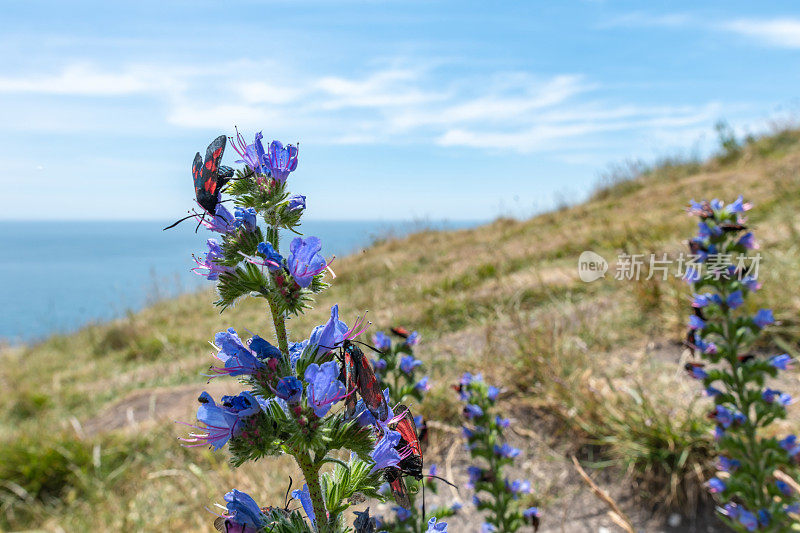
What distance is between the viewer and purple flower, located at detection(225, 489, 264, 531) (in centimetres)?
103

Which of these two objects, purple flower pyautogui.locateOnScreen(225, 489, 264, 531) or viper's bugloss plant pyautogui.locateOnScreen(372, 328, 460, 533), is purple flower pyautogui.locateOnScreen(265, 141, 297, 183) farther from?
viper's bugloss plant pyautogui.locateOnScreen(372, 328, 460, 533)

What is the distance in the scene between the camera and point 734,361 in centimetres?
265

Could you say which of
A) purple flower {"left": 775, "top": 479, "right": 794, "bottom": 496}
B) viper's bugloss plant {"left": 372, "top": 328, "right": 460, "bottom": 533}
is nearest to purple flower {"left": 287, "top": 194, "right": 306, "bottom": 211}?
viper's bugloss plant {"left": 372, "top": 328, "right": 460, "bottom": 533}

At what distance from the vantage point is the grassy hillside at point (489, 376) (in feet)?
11.7

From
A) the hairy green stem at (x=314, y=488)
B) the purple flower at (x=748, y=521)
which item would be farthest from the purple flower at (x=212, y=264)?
the purple flower at (x=748, y=521)

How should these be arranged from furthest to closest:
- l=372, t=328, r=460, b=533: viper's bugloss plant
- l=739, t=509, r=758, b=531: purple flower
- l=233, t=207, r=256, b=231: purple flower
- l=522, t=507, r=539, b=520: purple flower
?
l=522, t=507, r=539, b=520: purple flower
l=739, t=509, r=758, b=531: purple flower
l=372, t=328, r=460, b=533: viper's bugloss plant
l=233, t=207, r=256, b=231: purple flower

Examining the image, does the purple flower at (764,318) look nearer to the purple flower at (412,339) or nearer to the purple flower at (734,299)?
the purple flower at (734,299)

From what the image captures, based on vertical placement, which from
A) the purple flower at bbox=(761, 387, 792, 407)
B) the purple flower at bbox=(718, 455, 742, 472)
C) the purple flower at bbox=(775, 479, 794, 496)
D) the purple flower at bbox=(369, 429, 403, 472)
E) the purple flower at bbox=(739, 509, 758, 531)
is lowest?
the purple flower at bbox=(739, 509, 758, 531)

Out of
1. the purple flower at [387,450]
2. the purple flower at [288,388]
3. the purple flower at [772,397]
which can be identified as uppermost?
the purple flower at [288,388]

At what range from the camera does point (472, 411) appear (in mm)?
2666

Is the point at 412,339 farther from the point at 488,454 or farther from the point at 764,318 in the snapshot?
the point at 764,318

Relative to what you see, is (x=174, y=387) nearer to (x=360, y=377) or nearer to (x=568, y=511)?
(x=568, y=511)

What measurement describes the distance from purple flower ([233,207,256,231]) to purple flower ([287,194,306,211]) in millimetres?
80

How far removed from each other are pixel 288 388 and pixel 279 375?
5 cm
